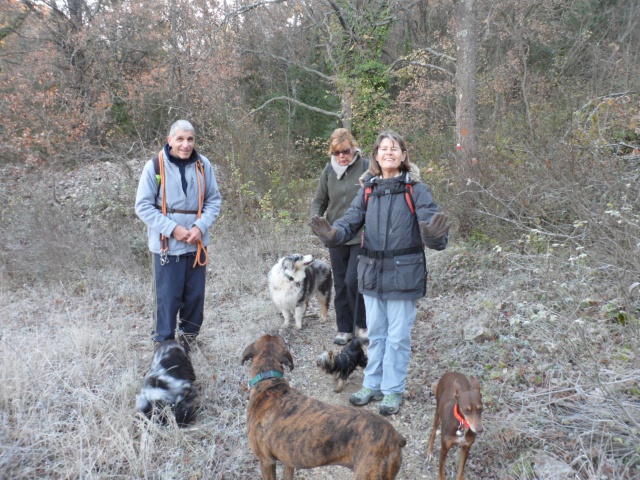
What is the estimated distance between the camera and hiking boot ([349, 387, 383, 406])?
13.5 ft

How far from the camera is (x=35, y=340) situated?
481 cm

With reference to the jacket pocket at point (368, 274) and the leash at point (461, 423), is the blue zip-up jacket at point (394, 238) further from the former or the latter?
the leash at point (461, 423)

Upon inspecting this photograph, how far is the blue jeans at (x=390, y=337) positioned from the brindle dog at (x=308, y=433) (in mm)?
985

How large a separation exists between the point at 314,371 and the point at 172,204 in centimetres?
240

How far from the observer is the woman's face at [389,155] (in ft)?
11.6

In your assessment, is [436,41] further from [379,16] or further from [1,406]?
[1,406]

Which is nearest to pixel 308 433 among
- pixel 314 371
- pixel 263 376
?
pixel 263 376

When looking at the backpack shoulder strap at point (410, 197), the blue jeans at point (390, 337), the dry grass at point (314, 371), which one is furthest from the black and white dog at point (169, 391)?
the backpack shoulder strap at point (410, 197)

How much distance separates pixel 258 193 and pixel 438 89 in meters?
6.24

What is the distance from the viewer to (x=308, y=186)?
1170 cm

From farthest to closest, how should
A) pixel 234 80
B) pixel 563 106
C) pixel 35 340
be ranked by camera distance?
pixel 234 80, pixel 563 106, pixel 35 340

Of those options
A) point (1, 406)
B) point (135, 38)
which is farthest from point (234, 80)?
point (1, 406)

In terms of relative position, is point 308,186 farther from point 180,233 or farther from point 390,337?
point 390,337

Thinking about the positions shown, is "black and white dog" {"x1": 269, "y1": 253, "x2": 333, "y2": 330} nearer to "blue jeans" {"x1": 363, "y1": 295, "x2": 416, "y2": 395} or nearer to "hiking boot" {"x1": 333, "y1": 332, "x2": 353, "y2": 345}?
"hiking boot" {"x1": 333, "y1": 332, "x2": 353, "y2": 345}
